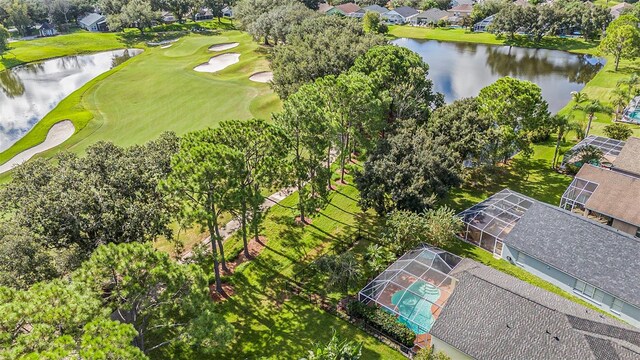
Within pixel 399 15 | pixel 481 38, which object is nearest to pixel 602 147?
pixel 481 38

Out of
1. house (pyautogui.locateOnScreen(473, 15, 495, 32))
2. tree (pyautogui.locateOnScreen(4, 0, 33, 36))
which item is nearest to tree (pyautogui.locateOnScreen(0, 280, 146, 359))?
house (pyautogui.locateOnScreen(473, 15, 495, 32))

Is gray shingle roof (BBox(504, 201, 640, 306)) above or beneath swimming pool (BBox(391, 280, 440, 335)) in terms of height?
above

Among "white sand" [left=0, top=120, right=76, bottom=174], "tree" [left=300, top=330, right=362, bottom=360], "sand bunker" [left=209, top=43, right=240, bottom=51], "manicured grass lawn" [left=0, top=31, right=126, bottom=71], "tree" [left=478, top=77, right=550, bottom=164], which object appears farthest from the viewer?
"manicured grass lawn" [left=0, top=31, right=126, bottom=71]

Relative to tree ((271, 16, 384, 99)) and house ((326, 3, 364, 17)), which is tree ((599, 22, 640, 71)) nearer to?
tree ((271, 16, 384, 99))

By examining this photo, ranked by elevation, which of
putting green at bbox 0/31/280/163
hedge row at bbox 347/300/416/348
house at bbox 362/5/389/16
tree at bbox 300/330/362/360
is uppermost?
house at bbox 362/5/389/16

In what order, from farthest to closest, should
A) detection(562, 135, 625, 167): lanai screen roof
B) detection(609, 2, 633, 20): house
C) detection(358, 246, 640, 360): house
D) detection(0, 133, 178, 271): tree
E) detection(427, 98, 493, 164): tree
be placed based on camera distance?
detection(609, 2, 633, 20): house → detection(562, 135, 625, 167): lanai screen roof → detection(427, 98, 493, 164): tree → detection(0, 133, 178, 271): tree → detection(358, 246, 640, 360): house

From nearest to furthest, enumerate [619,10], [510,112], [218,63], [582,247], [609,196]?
[582,247] < [609,196] < [510,112] < [218,63] < [619,10]

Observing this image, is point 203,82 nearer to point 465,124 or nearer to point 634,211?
point 465,124

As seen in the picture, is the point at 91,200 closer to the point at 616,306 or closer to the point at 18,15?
the point at 616,306
